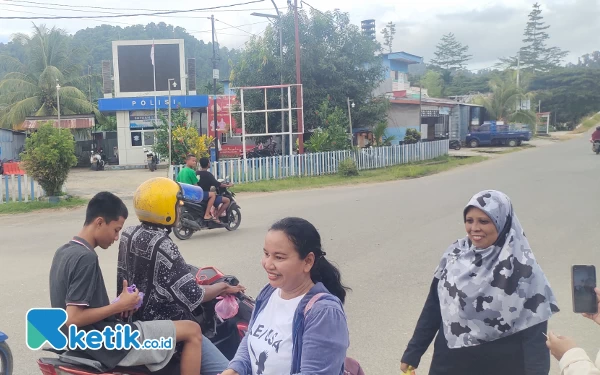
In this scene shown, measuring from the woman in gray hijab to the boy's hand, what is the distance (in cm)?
147

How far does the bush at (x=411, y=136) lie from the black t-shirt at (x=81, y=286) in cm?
2930

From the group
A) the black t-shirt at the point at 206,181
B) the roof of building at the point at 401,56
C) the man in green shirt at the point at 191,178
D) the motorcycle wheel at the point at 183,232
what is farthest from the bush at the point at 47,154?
the roof of building at the point at 401,56

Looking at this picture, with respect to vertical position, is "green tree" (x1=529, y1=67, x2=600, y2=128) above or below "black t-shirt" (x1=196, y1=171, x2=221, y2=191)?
above

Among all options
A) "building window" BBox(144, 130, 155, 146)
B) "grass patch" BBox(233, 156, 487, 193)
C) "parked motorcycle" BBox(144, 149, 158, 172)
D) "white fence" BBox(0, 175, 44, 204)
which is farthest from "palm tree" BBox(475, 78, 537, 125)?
"white fence" BBox(0, 175, 44, 204)

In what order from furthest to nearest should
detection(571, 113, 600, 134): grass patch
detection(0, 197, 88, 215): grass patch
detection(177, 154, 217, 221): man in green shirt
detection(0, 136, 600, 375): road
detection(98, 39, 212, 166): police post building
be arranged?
detection(571, 113, 600, 134): grass patch < detection(98, 39, 212, 166): police post building < detection(0, 197, 88, 215): grass patch < detection(177, 154, 217, 221): man in green shirt < detection(0, 136, 600, 375): road

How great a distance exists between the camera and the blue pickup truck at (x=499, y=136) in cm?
3959

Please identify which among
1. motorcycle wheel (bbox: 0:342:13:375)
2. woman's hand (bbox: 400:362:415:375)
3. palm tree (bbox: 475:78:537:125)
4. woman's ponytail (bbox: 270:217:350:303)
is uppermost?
palm tree (bbox: 475:78:537:125)

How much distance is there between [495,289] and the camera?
2.64 m

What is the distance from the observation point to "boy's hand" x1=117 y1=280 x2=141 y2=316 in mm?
2707

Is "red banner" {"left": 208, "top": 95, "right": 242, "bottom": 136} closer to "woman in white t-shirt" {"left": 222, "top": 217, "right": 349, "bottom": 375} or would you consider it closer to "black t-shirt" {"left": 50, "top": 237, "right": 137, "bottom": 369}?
"black t-shirt" {"left": 50, "top": 237, "right": 137, "bottom": 369}

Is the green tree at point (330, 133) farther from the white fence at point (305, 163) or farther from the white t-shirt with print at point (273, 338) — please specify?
the white t-shirt with print at point (273, 338)

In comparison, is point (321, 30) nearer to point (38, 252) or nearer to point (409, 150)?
point (409, 150)

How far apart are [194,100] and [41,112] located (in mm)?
9319

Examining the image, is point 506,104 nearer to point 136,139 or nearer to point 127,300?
point 136,139
